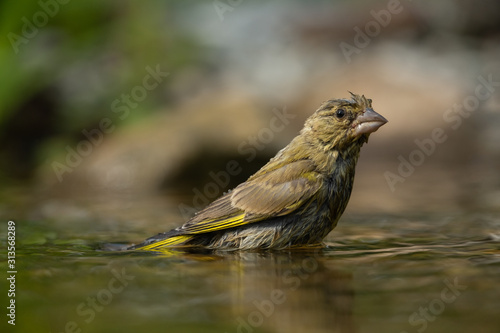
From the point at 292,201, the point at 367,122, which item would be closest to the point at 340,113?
the point at 367,122

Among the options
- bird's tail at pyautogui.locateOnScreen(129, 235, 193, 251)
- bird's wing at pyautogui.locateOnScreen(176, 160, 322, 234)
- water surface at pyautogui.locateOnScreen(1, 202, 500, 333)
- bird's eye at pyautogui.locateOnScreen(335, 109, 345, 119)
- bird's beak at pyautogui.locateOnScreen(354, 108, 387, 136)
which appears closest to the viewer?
water surface at pyautogui.locateOnScreen(1, 202, 500, 333)

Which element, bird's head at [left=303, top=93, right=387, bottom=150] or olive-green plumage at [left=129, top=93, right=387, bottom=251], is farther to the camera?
bird's head at [left=303, top=93, right=387, bottom=150]

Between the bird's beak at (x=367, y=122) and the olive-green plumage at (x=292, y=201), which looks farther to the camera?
the bird's beak at (x=367, y=122)

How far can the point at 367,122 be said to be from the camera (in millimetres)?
5551

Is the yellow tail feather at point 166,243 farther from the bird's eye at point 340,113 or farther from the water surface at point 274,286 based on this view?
the bird's eye at point 340,113

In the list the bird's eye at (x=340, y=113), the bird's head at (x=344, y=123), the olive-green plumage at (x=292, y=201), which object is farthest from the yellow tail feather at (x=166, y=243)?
the bird's eye at (x=340, y=113)

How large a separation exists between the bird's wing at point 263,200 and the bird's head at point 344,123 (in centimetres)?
27

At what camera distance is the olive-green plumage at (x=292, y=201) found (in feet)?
17.3

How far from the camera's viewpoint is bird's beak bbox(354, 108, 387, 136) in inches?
216

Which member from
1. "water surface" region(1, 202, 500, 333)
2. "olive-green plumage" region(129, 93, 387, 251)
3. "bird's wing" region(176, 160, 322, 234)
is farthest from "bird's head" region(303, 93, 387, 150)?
"water surface" region(1, 202, 500, 333)

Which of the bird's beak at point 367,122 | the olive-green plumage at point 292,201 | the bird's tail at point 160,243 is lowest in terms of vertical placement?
the bird's tail at point 160,243

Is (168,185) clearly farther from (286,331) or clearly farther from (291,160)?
(286,331)

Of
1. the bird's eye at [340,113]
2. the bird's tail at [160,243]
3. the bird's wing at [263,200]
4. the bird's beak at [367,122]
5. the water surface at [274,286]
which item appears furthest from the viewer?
the bird's eye at [340,113]

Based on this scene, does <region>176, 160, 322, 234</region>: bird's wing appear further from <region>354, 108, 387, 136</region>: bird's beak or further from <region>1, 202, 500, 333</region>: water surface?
<region>354, 108, 387, 136</region>: bird's beak
